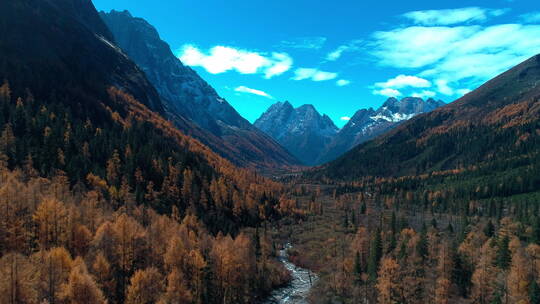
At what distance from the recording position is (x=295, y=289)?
349ft

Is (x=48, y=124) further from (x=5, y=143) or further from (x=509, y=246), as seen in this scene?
(x=509, y=246)

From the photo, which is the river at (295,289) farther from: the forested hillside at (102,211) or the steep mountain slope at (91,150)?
the steep mountain slope at (91,150)

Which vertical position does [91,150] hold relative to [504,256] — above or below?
above

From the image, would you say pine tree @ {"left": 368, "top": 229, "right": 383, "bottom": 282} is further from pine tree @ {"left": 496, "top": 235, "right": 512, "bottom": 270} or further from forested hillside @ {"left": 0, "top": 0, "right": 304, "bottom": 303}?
pine tree @ {"left": 496, "top": 235, "right": 512, "bottom": 270}

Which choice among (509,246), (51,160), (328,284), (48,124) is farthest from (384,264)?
(48,124)

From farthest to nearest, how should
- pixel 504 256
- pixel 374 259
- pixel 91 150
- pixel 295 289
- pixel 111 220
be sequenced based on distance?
1. pixel 91 150
2. pixel 374 259
3. pixel 295 289
4. pixel 504 256
5. pixel 111 220

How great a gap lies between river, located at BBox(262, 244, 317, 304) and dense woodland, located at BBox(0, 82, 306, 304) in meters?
3.69

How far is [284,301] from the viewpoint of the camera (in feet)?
313

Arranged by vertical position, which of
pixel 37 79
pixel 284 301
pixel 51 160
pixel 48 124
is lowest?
pixel 284 301

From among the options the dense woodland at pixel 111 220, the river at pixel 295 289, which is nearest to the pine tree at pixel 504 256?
the river at pixel 295 289

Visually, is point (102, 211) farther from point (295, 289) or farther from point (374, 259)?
point (374, 259)

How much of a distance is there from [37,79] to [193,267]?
15033 cm

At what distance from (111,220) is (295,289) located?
56.7 meters

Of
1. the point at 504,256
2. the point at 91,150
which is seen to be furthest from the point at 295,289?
the point at 91,150
